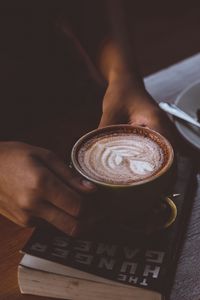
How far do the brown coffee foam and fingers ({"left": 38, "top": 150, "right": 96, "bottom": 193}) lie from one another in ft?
0.09

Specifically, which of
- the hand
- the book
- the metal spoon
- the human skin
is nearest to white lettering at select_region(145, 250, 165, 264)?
the book

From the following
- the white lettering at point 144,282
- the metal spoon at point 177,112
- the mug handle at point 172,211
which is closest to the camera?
the white lettering at point 144,282

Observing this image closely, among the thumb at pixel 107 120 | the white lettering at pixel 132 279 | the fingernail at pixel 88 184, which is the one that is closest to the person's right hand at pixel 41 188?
the fingernail at pixel 88 184

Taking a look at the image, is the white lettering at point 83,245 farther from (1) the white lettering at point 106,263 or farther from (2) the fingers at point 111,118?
(2) the fingers at point 111,118

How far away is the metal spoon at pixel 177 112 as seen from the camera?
1090 millimetres

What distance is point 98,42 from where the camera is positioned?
1.29 metres

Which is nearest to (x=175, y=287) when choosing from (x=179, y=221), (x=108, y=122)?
(x=179, y=221)

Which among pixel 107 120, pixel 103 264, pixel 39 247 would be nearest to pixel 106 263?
pixel 103 264

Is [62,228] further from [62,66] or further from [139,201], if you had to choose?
[62,66]

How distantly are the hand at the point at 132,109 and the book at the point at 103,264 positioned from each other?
0.22 metres

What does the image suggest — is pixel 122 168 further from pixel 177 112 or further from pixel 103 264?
pixel 177 112

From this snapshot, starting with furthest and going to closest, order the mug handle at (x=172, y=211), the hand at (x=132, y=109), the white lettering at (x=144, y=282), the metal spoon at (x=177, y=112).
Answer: the metal spoon at (x=177, y=112) < the hand at (x=132, y=109) < the mug handle at (x=172, y=211) < the white lettering at (x=144, y=282)

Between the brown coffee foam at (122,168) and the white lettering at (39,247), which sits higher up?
the brown coffee foam at (122,168)

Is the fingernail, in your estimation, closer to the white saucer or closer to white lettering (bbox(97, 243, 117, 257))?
white lettering (bbox(97, 243, 117, 257))
